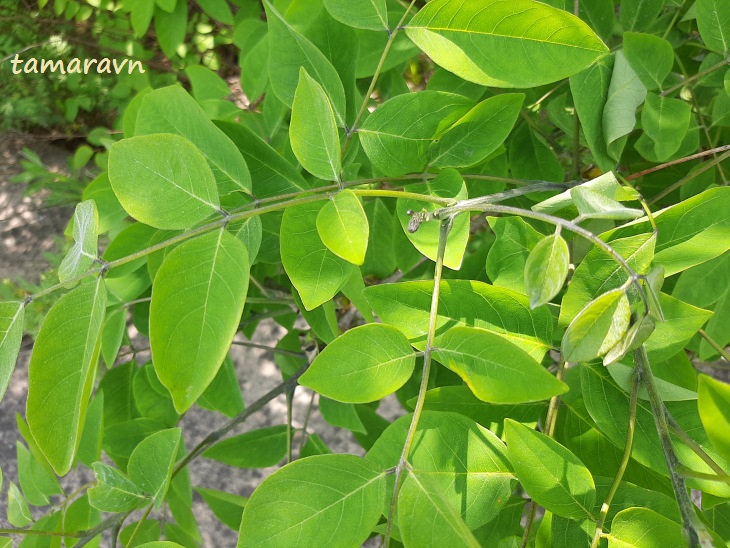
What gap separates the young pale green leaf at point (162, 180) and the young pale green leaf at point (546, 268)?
238 mm

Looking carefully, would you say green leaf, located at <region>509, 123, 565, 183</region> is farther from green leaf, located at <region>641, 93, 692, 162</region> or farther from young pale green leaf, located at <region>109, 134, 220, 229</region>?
young pale green leaf, located at <region>109, 134, 220, 229</region>

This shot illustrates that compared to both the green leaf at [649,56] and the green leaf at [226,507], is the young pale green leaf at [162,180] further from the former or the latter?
the green leaf at [226,507]

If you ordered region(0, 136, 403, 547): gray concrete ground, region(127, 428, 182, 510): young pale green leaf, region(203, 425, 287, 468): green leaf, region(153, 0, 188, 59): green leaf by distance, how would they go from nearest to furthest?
region(127, 428, 182, 510): young pale green leaf, region(203, 425, 287, 468): green leaf, region(153, 0, 188, 59): green leaf, region(0, 136, 403, 547): gray concrete ground

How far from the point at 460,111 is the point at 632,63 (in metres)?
0.19

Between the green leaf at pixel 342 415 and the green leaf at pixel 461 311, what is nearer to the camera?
the green leaf at pixel 461 311

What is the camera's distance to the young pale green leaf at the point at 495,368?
36cm

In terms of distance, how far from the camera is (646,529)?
399 millimetres

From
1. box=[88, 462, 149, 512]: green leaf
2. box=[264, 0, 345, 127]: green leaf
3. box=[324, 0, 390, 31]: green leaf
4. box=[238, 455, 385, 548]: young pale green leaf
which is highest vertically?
box=[324, 0, 390, 31]: green leaf

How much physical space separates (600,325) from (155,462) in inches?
15.7

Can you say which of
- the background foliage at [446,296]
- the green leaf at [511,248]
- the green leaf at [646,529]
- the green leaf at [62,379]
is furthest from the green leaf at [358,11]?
the green leaf at [646,529]

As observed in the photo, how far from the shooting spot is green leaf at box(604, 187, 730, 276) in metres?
0.45

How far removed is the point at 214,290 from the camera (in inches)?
16.5

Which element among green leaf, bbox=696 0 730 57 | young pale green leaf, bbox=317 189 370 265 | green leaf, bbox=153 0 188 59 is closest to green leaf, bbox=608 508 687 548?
young pale green leaf, bbox=317 189 370 265

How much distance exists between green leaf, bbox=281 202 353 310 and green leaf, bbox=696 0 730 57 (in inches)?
16.6
